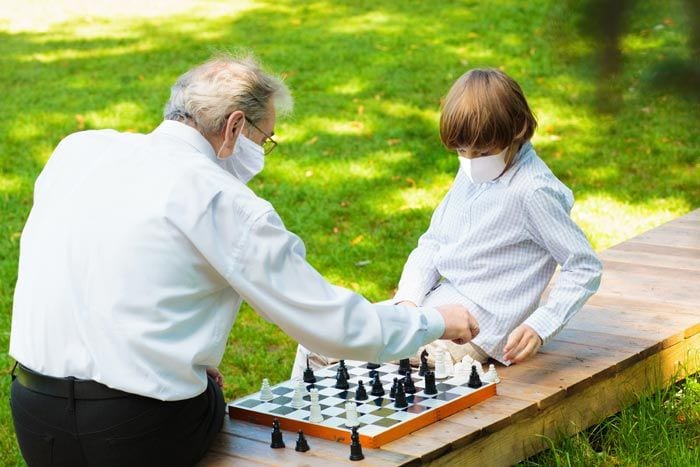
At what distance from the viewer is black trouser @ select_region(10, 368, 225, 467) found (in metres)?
2.89

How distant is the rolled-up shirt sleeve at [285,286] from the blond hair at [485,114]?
865 mm

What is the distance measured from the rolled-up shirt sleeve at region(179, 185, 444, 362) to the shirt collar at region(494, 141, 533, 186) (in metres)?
0.94

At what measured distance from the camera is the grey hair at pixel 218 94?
3.06 m

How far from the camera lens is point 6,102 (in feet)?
31.2

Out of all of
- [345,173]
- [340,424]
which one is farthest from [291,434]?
[345,173]

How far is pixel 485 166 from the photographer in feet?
12.5

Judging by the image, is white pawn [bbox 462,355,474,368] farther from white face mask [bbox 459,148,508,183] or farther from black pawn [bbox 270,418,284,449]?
black pawn [bbox 270,418,284,449]

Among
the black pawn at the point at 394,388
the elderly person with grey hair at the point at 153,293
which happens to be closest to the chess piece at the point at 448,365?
the black pawn at the point at 394,388

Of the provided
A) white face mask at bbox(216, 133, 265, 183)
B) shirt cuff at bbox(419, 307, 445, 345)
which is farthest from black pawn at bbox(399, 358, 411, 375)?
white face mask at bbox(216, 133, 265, 183)

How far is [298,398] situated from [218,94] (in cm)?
105

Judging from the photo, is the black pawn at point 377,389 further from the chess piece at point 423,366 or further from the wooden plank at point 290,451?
the wooden plank at point 290,451

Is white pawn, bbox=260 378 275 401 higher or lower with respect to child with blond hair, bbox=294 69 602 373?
lower

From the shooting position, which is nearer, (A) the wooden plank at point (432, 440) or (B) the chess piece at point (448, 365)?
(A) the wooden plank at point (432, 440)

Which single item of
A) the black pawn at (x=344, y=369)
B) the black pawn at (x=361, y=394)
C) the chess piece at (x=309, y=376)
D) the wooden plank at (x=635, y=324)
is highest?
the black pawn at (x=361, y=394)
